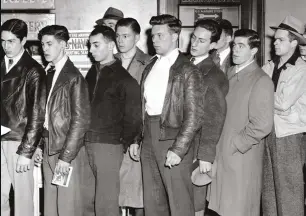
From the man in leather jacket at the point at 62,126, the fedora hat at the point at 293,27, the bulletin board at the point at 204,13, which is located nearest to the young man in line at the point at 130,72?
the man in leather jacket at the point at 62,126

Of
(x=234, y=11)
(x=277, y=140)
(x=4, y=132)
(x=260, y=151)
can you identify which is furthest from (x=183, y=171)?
(x=234, y=11)

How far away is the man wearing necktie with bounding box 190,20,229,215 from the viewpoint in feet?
11.4

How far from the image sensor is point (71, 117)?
350 cm

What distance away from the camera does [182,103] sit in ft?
11.2

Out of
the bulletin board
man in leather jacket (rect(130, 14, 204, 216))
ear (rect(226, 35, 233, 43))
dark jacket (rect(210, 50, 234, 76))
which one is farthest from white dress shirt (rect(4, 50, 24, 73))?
the bulletin board

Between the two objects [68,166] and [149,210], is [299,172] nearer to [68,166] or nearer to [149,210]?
[149,210]

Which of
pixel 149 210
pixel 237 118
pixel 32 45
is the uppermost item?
pixel 32 45

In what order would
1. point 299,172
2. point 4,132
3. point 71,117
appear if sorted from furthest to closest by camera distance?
point 299,172
point 71,117
point 4,132

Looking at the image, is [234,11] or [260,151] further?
[234,11]

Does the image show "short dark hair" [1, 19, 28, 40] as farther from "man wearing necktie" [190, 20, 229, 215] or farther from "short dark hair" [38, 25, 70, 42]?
"man wearing necktie" [190, 20, 229, 215]

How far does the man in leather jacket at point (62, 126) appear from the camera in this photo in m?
3.47

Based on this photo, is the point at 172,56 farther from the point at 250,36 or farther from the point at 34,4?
the point at 34,4

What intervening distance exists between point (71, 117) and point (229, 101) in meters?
1.29

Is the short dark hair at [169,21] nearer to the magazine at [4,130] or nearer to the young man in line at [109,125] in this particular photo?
the young man in line at [109,125]
